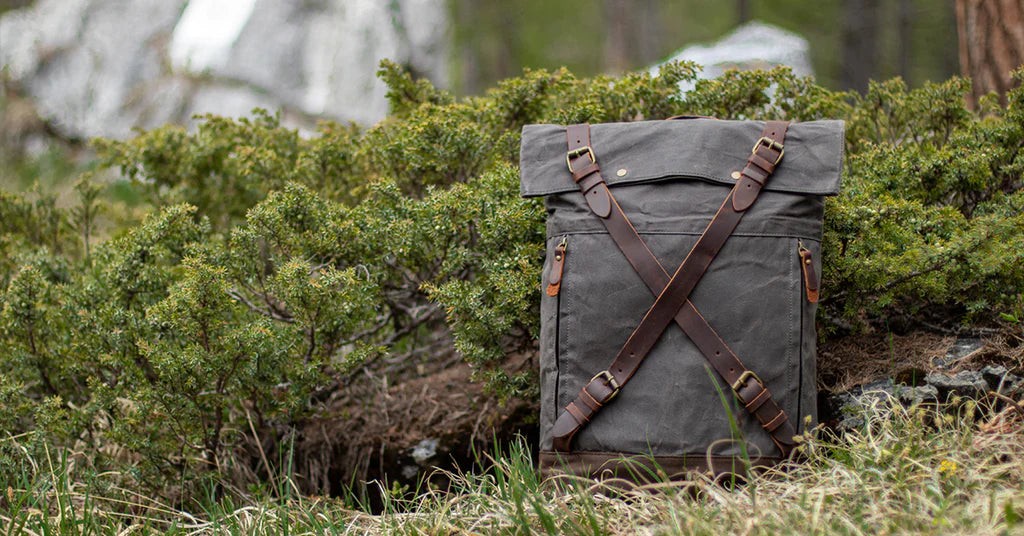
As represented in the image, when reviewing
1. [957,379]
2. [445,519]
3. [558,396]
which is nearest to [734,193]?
[558,396]

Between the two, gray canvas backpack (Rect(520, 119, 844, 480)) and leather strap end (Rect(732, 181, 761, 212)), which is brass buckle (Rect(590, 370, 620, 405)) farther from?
leather strap end (Rect(732, 181, 761, 212))

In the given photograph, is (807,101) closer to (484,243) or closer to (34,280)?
(484,243)

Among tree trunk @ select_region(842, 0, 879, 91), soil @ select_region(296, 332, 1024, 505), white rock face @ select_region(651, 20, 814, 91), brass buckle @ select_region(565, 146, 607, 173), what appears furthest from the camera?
tree trunk @ select_region(842, 0, 879, 91)

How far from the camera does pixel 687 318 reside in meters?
2.51

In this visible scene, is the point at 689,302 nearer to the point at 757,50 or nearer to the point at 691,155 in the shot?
the point at 691,155

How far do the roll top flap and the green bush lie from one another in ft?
0.96

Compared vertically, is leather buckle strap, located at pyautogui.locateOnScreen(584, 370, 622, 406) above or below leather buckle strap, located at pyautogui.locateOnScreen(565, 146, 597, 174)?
below

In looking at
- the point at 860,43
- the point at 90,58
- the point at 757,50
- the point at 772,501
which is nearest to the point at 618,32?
the point at 860,43

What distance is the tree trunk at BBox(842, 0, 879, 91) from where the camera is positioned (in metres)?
12.8

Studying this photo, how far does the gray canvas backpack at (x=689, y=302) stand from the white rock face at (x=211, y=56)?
7.10 meters

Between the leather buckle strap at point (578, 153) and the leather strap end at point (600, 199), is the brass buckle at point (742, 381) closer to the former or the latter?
the leather strap end at point (600, 199)

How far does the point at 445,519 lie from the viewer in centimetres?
253

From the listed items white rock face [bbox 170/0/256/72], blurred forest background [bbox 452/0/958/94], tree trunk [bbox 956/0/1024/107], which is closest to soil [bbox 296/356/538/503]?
tree trunk [bbox 956/0/1024/107]

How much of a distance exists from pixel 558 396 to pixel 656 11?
1520 centimetres
